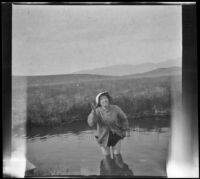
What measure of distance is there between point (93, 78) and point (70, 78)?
194 mm

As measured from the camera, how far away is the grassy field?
2447mm

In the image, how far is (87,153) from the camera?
2418mm

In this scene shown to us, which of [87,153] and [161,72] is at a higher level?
[161,72]

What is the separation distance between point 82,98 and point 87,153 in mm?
454

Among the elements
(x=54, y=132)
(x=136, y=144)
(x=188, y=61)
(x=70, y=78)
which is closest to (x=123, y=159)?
(x=136, y=144)

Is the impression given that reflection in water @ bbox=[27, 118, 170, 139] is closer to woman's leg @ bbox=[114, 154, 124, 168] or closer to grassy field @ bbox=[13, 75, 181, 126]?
grassy field @ bbox=[13, 75, 181, 126]

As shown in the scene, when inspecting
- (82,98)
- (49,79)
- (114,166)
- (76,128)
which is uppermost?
(49,79)

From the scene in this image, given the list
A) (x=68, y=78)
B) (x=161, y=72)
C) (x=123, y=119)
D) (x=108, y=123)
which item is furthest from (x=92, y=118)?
(x=161, y=72)

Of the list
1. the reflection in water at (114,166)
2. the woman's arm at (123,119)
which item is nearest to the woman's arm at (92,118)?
the woman's arm at (123,119)

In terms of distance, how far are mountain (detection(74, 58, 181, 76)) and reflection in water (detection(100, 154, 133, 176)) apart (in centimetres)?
69

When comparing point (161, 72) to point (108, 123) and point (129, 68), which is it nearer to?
point (129, 68)

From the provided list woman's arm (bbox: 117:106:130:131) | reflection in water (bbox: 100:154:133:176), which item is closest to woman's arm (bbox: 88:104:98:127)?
woman's arm (bbox: 117:106:130:131)

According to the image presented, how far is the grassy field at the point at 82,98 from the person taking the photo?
245 centimetres

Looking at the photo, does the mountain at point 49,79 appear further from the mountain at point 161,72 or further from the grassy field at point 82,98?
the mountain at point 161,72
